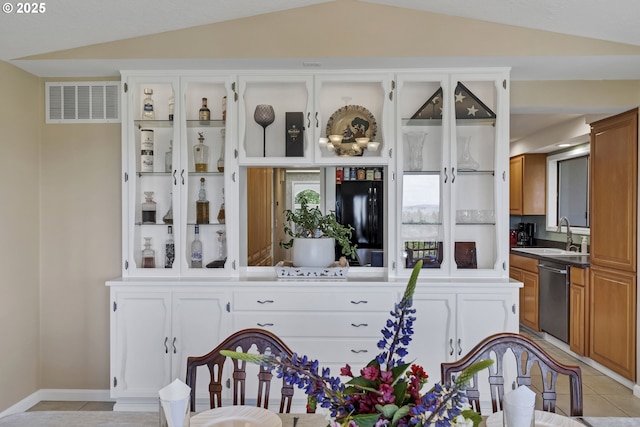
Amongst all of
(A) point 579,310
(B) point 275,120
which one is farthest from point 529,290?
(B) point 275,120

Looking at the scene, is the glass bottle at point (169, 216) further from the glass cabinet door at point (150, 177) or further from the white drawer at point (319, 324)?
the white drawer at point (319, 324)

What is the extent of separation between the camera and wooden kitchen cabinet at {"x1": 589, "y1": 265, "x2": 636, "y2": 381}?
3551 millimetres

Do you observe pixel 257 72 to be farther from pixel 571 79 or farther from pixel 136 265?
pixel 571 79

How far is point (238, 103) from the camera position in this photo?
319cm

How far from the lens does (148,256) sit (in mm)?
3311

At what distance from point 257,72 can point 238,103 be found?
260mm

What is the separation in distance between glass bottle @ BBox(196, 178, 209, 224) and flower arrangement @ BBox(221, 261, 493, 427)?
255 cm

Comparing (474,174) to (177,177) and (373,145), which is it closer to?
(373,145)

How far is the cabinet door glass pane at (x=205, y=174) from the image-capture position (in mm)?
3326

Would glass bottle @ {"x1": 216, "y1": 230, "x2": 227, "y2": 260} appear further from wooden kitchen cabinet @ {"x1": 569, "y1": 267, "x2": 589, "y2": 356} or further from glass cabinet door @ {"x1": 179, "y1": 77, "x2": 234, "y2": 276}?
wooden kitchen cabinet @ {"x1": 569, "y1": 267, "x2": 589, "y2": 356}

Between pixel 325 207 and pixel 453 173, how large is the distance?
38.1 inches

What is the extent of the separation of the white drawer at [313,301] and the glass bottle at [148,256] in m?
0.75

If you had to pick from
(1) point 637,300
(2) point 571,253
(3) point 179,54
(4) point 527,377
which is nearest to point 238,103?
(3) point 179,54

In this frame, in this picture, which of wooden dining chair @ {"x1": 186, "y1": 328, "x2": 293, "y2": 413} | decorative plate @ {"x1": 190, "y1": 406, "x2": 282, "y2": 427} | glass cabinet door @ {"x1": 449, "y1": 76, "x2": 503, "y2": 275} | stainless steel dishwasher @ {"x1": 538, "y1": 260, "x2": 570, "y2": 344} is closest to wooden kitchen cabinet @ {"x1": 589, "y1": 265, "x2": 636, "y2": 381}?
stainless steel dishwasher @ {"x1": 538, "y1": 260, "x2": 570, "y2": 344}
